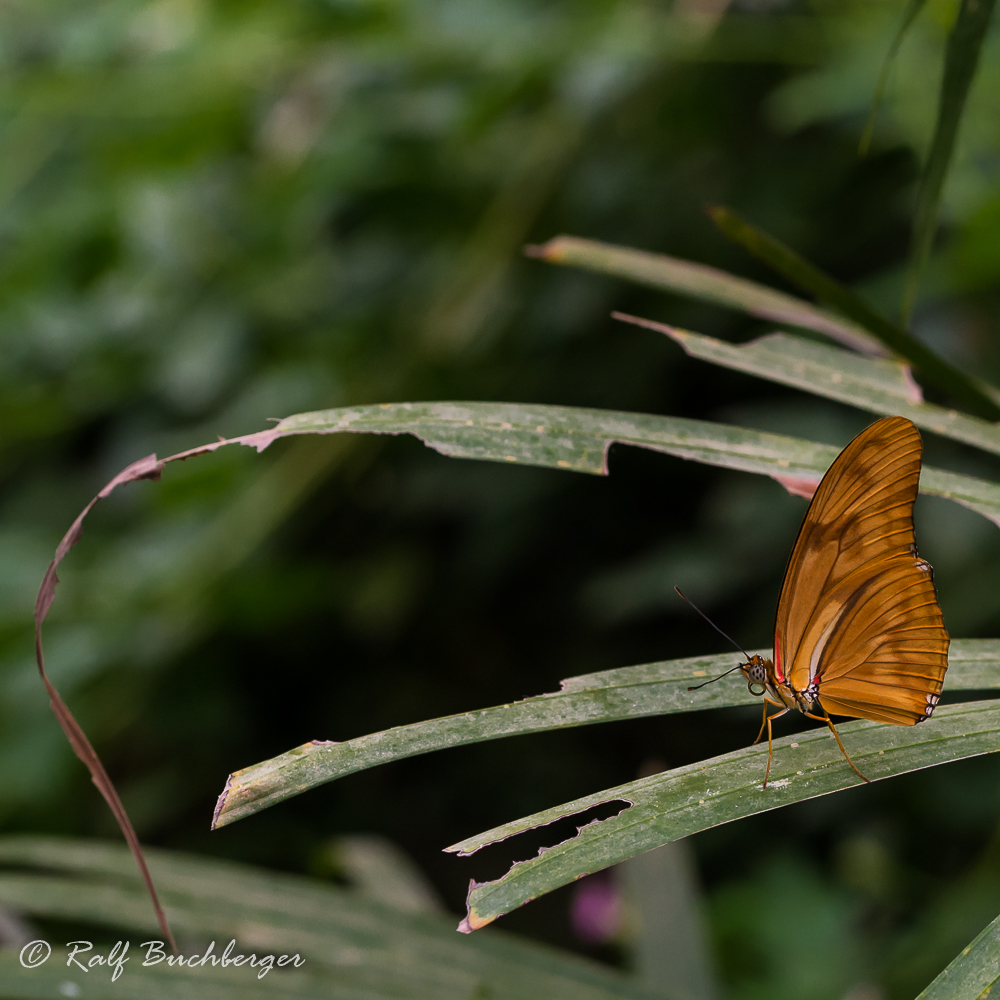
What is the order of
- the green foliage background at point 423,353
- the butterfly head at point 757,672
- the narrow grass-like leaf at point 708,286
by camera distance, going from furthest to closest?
the green foliage background at point 423,353 < the narrow grass-like leaf at point 708,286 < the butterfly head at point 757,672

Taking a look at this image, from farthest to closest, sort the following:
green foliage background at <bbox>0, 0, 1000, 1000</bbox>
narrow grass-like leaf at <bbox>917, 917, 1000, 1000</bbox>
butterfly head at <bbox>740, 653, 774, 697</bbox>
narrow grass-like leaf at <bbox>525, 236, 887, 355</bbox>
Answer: green foliage background at <bbox>0, 0, 1000, 1000</bbox>
narrow grass-like leaf at <bbox>525, 236, 887, 355</bbox>
butterfly head at <bbox>740, 653, 774, 697</bbox>
narrow grass-like leaf at <bbox>917, 917, 1000, 1000</bbox>

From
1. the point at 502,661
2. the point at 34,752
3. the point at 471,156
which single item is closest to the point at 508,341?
the point at 471,156

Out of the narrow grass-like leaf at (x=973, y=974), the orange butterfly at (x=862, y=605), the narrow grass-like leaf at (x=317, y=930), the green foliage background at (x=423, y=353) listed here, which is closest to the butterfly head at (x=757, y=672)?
the orange butterfly at (x=862, y=605)

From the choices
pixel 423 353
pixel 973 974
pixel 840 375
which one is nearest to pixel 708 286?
pixel 840 375

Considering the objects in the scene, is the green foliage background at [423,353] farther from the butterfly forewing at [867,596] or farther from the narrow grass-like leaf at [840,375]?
the butterfly forewing at [867,596]

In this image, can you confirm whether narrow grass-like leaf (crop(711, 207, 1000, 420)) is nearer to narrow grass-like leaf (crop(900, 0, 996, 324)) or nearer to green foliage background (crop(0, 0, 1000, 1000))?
narrow grass-like leaf (crop(900, 0, 996, 324))

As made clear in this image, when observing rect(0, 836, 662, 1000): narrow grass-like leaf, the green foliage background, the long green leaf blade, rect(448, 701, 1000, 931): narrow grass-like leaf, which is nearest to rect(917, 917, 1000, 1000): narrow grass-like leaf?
rect(448, 701, 1000, 931): narrow grass-like leaf

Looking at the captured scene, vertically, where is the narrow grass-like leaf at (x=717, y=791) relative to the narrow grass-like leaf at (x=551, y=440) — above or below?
below
